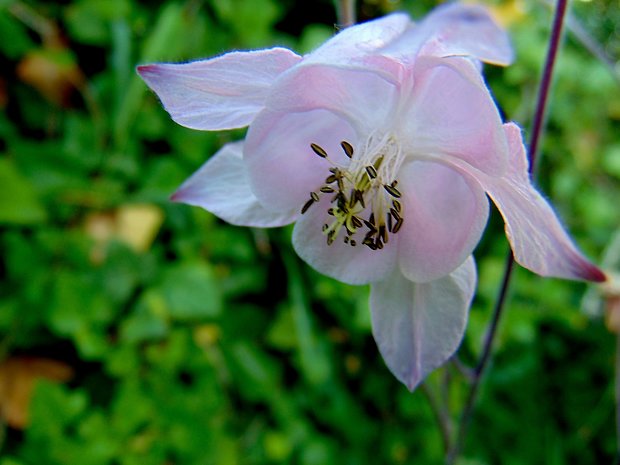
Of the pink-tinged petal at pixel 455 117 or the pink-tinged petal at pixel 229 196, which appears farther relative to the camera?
the pink-tinged petal at pixel 229 196

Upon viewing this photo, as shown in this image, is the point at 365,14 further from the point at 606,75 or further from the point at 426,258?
the point at 426,258

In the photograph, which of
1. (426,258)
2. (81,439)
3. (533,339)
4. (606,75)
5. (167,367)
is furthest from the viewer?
(606,75)

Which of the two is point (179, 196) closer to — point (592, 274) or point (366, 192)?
point (366, 192)

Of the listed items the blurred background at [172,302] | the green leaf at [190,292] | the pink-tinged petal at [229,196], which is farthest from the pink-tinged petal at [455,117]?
the green leaf at [190,292]

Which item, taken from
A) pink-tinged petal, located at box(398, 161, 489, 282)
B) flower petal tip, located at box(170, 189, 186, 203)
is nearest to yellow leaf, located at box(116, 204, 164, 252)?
flower petal tip, located at box(170, 189, 186, 203)

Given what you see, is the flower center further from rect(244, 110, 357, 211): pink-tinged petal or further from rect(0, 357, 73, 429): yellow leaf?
rect(0, 357, 73, 429): yellow leaf

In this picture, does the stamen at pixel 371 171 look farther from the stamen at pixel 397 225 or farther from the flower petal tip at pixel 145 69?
the flower petal tip at pixel 145 69

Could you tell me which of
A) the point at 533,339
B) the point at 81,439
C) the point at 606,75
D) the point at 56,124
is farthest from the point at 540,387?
the point at 56,124
